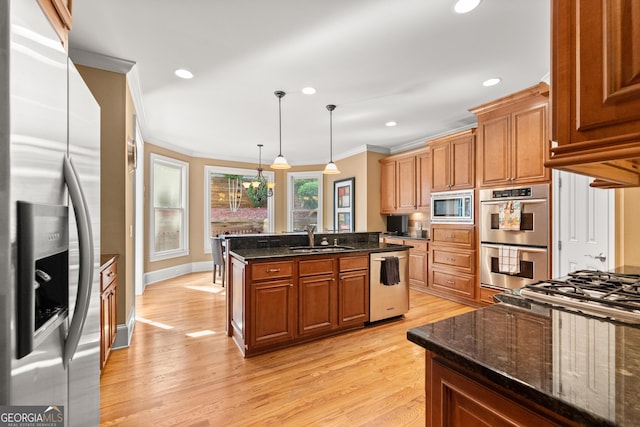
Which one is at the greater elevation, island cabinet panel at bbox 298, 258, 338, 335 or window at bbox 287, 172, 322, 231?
window at bbox 287, 172, 322, 231

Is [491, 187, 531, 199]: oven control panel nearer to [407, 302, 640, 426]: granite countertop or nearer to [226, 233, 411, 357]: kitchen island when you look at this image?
[226, 233, 411, 357]: kitchen island

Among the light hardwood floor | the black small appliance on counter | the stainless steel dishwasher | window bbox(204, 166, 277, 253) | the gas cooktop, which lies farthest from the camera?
window bbox(204, 166, 277, 253)

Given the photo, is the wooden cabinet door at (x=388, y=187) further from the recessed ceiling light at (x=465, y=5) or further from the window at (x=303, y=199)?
the recessed ceiling light at (x=465, y=5)

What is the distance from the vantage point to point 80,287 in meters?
0.88

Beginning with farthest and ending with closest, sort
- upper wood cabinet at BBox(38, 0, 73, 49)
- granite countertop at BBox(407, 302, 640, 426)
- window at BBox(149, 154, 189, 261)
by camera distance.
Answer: window at BBox(149, 154, 189, 261)
upper wood cabinet at BBox(38, 0, 73, 49)
granite countertop at BBox(407, 302, 640, 426)

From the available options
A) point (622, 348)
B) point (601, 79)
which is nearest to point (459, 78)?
point (601, 79)

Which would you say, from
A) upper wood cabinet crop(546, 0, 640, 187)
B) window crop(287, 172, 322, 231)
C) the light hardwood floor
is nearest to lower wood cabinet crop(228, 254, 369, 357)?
the light hardwood floor

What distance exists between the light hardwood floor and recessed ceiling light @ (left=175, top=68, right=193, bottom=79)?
2.78 m

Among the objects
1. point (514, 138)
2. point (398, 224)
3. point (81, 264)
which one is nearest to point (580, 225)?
point (514, 138)

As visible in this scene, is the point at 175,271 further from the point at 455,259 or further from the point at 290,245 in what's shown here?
the point at 455,259

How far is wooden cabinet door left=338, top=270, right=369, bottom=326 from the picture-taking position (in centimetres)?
322

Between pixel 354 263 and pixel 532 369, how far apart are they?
2625 millimetres

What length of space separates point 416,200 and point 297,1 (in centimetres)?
399

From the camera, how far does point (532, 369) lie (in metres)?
0.68
